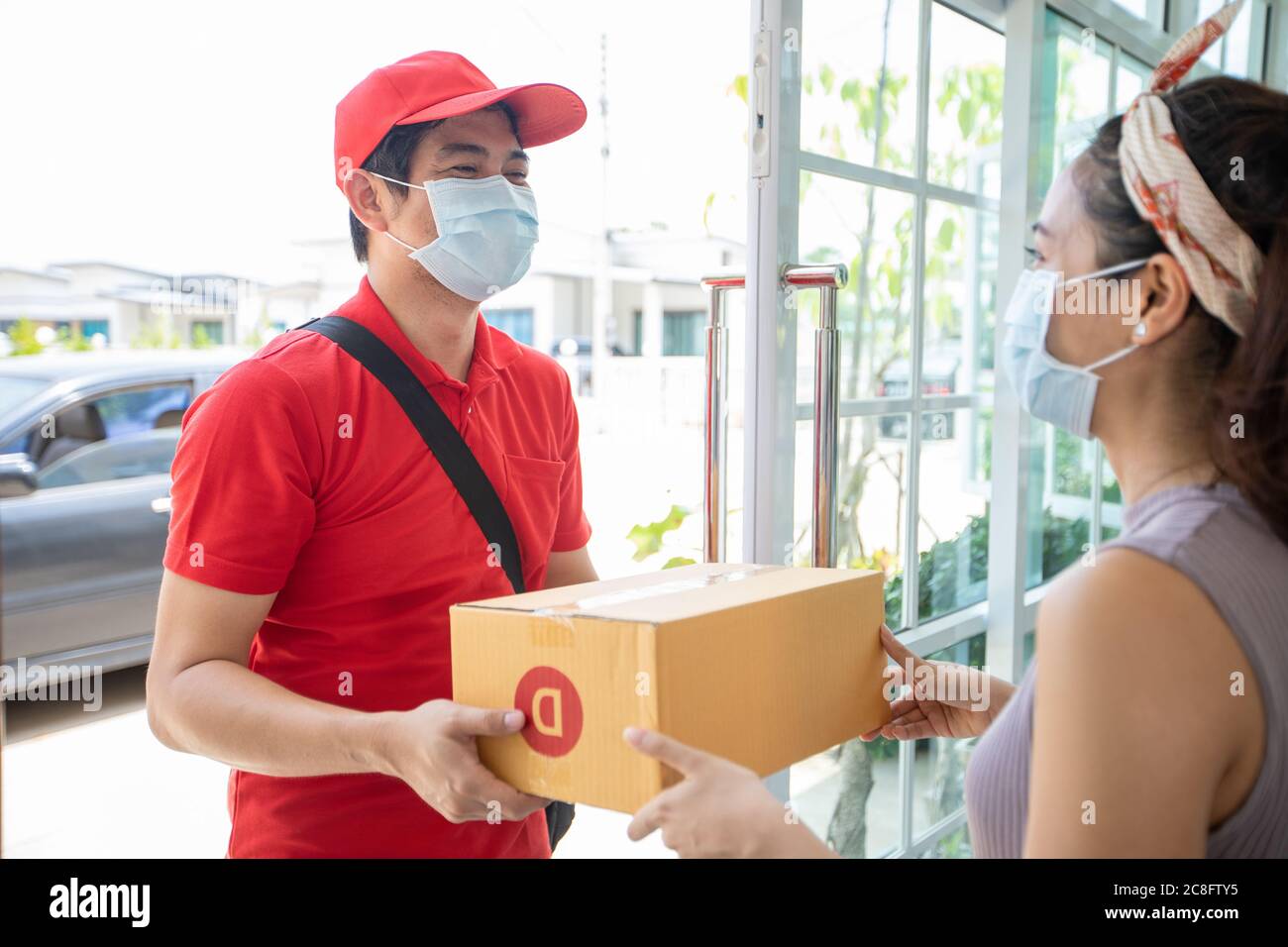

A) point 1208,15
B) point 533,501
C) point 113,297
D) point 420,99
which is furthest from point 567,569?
point 113,297

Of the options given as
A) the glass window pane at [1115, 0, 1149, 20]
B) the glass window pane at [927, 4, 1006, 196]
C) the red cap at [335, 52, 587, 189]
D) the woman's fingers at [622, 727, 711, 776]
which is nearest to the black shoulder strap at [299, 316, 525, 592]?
the red cap at [335, 52, 587, 189]

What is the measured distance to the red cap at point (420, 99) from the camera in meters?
1.23

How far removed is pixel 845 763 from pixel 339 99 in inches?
66.0

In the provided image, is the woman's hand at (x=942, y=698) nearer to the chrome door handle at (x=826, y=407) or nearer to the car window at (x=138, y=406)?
the chrome door handle at (x=826, y=407)

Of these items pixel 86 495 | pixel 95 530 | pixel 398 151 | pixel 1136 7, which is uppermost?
pixel 1136 7

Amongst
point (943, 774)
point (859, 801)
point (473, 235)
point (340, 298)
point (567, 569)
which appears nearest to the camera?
point (473, 235)

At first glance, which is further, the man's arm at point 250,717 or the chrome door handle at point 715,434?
the chrome door handle at point 715,434

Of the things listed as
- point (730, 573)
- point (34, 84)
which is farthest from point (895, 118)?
point (34, 84)

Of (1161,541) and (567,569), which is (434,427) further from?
(1161,541)

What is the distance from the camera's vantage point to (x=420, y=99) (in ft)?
4.05

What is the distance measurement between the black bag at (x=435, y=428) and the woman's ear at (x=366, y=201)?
0.58ft

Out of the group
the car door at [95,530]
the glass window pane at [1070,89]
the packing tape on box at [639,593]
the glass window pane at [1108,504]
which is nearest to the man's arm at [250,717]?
the packing tape on box at [639,593]

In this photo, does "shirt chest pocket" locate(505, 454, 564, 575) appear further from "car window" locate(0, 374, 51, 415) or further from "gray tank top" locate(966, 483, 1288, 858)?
"car window" locate(0, 374, 51, 415)

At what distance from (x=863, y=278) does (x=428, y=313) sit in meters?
0.97
